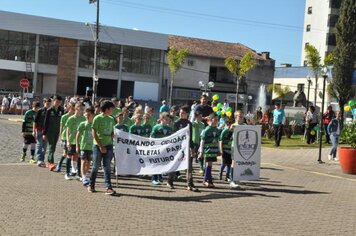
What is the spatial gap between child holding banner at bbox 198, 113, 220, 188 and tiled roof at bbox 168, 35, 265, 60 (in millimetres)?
48813

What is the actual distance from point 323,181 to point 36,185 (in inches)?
288

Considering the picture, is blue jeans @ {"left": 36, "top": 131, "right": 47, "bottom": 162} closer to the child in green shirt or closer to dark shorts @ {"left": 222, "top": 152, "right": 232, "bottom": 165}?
the child in green shirt

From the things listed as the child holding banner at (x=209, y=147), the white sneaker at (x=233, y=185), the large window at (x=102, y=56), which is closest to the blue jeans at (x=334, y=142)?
the white sneaker at (x=233, y=185)

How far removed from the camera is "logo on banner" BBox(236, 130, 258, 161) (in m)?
12.6

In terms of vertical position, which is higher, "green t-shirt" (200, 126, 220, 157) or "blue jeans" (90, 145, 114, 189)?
"green t-shirt" (200, 126, 220, 157)

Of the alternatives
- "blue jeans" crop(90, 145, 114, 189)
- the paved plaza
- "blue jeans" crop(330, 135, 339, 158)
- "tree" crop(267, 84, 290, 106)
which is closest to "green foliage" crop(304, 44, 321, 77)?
"blue jeans" crop(330, 135, 339, 158)

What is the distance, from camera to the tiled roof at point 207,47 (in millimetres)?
62250

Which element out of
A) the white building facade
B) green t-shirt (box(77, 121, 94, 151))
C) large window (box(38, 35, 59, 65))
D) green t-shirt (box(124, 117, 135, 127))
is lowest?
green t-shirt (box(77, 121, 94, 151))

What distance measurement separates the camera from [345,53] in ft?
94.0

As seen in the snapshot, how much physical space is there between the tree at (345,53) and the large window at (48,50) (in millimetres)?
31875

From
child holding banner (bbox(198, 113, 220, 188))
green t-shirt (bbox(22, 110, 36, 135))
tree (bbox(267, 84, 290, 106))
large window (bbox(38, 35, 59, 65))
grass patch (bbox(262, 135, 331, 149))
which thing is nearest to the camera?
child holding banner (bbox(198, 113, 220, 188))

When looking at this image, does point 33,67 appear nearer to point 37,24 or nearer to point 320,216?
point 37,24

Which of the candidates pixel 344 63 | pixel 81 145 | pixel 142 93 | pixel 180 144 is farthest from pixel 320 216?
pixel 142 93

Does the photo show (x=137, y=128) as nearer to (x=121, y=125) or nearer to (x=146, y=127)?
(x=146, y=127)
